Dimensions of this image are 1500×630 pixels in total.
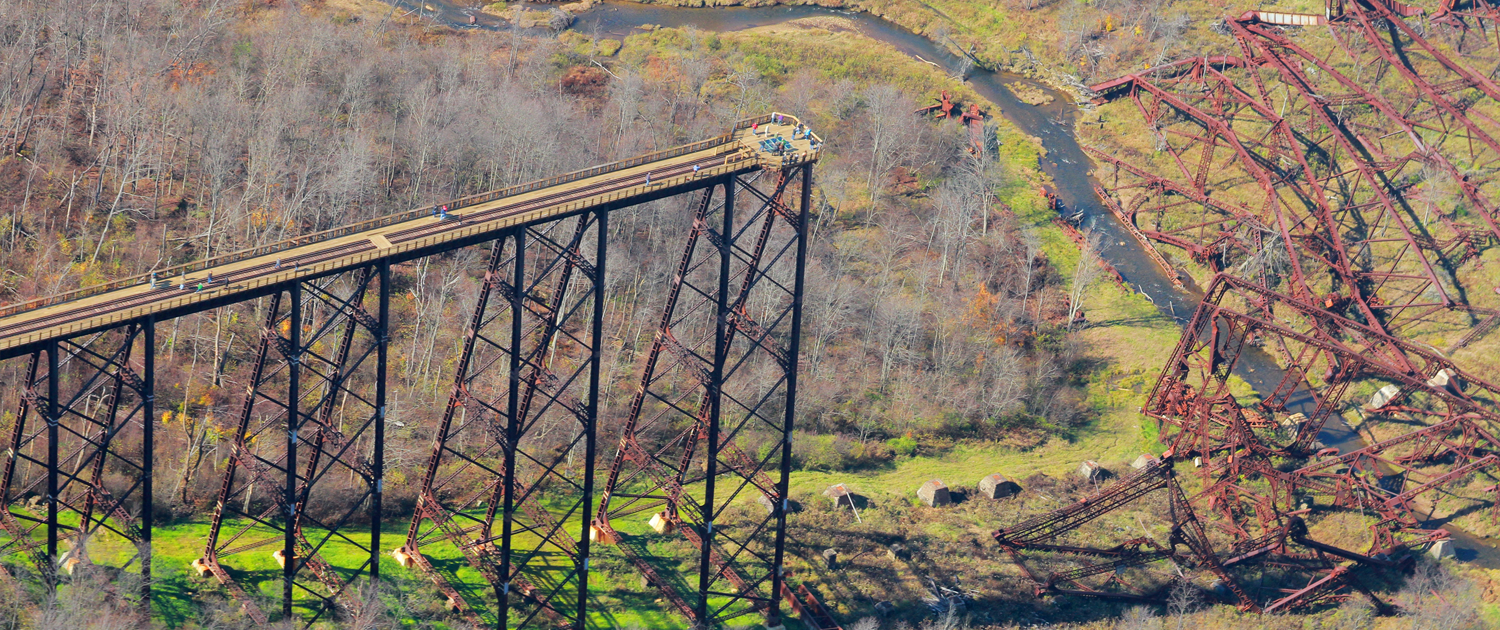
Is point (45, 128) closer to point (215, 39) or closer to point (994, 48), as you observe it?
point (215, 39)

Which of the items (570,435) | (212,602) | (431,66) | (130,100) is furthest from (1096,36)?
(212,602)

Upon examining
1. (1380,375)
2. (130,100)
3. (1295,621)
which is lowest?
(1295,621)

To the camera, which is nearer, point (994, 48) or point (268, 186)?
point (268, 186)

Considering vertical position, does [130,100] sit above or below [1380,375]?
above

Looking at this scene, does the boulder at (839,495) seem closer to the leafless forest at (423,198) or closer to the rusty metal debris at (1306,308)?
the leafless forest at (423,198)

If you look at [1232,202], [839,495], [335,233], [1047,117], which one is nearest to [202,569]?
[335,233]

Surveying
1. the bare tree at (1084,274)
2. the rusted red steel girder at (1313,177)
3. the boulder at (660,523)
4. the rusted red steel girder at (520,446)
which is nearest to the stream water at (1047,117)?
the bare tree at (1084,274)

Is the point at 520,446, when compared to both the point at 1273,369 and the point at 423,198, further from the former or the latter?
the point at 1273,369
